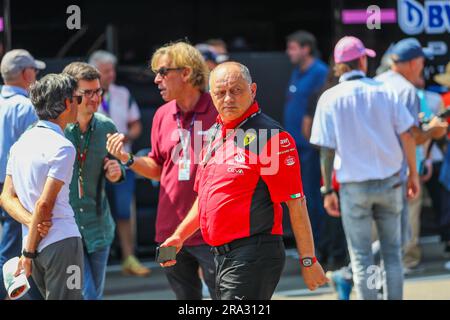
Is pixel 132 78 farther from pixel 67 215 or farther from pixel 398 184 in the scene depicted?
pixel 67 215

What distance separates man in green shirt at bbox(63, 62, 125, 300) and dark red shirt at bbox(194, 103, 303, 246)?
1.21m

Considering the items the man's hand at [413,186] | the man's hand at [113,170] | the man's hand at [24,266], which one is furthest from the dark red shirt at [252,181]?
the man's hand at [413,186]

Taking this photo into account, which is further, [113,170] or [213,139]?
[113,170]

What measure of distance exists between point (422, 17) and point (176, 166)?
3.88 metres

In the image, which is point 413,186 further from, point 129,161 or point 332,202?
point 129,161

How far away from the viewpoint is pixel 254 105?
506 centimetres

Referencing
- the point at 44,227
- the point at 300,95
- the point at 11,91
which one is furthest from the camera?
the point at 300,95

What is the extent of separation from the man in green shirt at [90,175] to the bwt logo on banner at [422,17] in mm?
3747

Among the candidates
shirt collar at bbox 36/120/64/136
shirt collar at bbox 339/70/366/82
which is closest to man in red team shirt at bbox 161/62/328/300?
shirt collar at bbox 36/120/64/136

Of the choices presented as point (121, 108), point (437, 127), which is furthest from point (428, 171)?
point (121, 108)

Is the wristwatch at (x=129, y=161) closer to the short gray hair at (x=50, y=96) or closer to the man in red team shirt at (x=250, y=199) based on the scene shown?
the short gray hair at (x=50, y=96)

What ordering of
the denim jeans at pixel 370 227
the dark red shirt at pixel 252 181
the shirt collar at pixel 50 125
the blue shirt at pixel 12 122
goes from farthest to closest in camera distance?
the denim jeans at pixel 370 227
the blue shirt at pixel 12 122
the shirt collar at pixel 50 125
the dark red shirt at pixel 252 181

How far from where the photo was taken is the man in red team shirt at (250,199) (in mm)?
4879

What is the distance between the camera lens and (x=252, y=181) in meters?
4.90
